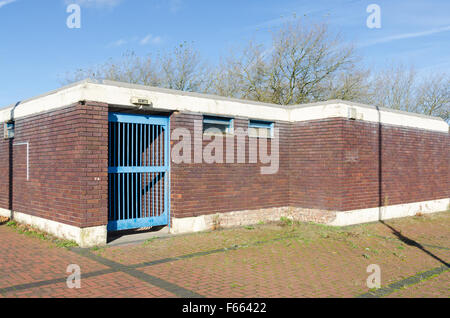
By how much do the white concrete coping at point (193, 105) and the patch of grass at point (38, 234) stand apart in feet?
10.0

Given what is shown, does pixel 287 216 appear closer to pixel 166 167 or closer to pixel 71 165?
pixel 166 167

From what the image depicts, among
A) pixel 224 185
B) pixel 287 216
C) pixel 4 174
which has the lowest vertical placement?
pixel 287 216

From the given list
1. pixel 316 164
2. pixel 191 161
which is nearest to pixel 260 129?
pixel 316 164

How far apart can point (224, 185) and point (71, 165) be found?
4.10 meters

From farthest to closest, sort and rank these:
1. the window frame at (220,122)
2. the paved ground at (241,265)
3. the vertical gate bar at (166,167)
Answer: the window frame at (220,122), the vertical gate bar at (166,167), the paved ground at (241,265)

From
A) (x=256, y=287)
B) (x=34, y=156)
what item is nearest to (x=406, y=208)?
(x=256, y=287)

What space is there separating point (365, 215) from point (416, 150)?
13.5 feet

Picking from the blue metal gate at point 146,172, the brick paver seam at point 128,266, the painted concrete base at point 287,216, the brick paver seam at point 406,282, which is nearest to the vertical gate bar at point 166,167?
the blue metal gate at point 146,172

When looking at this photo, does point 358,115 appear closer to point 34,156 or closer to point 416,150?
point 416,150

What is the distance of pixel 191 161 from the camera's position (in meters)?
10.5

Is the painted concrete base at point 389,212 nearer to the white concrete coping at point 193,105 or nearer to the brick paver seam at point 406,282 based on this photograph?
the white concrete coping at point 193,105

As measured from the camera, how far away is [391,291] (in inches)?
235

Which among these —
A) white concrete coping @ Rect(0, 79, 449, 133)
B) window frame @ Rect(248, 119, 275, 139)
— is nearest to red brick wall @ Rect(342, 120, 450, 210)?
white concrete coping @ Rect(0, 79, 449, 133)

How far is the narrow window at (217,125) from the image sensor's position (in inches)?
431
